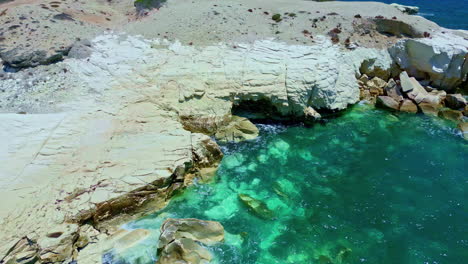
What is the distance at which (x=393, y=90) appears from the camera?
29.8m

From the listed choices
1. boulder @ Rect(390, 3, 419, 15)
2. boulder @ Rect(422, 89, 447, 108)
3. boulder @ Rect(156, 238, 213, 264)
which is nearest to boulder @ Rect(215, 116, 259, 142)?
boulder @ Rect(156, 238, 213, 264)

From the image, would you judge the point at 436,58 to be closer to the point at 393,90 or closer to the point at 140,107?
the point at 393,90

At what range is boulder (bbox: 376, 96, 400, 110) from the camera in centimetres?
2883

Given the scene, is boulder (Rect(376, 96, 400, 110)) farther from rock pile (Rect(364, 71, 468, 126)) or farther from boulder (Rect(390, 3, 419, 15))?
boulder (Rect(390, 3, 419, 15))

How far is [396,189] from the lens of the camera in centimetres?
2039

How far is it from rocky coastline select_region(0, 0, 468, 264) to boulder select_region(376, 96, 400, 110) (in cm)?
8

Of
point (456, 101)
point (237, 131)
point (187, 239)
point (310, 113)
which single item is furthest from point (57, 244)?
point (456, 101)

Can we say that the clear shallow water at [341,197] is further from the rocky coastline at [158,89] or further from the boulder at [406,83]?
the boulder at [406,83]

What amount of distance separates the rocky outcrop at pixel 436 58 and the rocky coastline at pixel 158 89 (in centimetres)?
9

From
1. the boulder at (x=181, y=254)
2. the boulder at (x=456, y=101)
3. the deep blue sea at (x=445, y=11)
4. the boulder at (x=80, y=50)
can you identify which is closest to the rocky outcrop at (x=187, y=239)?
the boulder at (x=181, y=254)

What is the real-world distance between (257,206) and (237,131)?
7.00 m

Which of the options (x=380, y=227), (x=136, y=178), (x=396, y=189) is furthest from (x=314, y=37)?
(x=136, y=178)

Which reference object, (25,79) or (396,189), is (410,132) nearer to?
(396,189)

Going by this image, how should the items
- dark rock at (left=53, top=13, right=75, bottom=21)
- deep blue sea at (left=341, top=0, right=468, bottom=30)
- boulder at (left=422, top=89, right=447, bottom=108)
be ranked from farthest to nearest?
deep blue sea at (left=341, top=0, right=468, bottom=30) < dark rock at (left=53, top=13, right=75, bottom=21) < boulder at (left=422, top=89, right=447, bottom=108)
